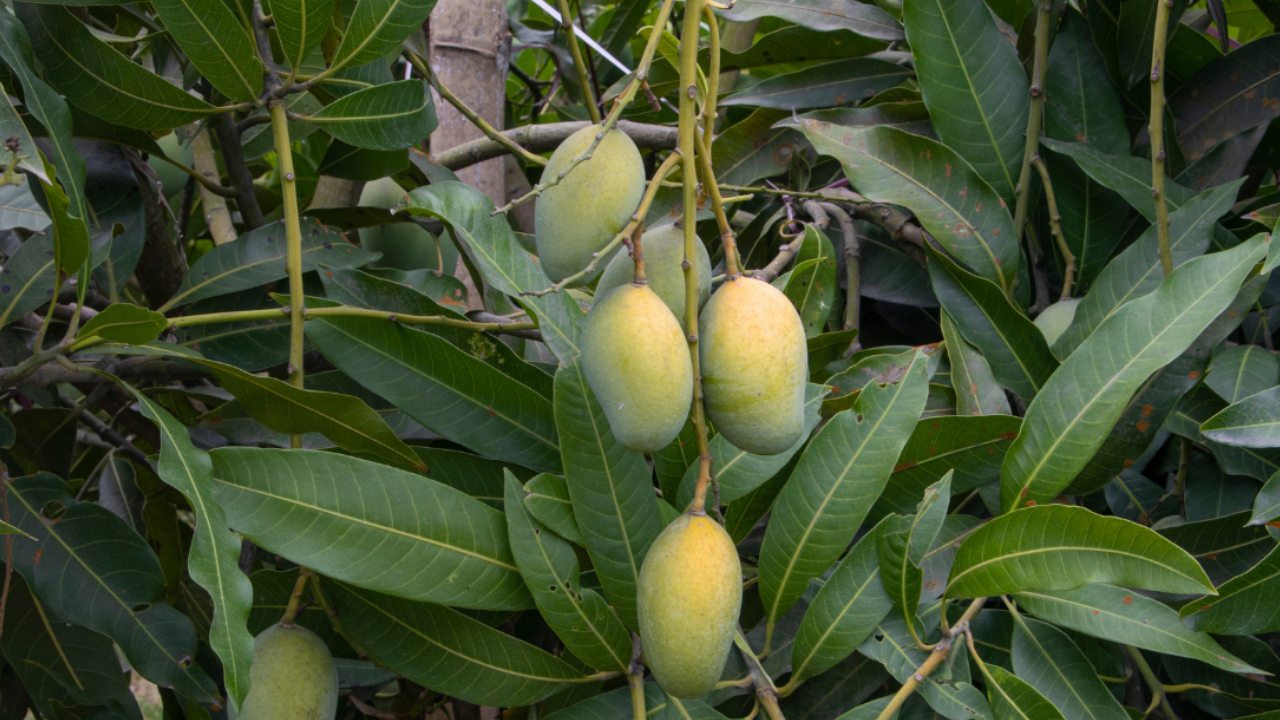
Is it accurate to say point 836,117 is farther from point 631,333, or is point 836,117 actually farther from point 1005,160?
point 631,333

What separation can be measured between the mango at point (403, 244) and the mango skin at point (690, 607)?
30.8 inches

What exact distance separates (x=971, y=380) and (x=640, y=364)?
516 mm

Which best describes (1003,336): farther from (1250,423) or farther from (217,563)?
(217,563)

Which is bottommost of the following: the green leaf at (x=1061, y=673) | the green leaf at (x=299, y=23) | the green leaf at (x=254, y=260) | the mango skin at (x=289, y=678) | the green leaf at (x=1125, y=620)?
the green leaf at (x=1061, y=673)

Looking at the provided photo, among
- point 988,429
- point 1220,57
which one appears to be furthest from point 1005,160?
point 988,429

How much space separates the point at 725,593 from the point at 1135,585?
1.08 ft

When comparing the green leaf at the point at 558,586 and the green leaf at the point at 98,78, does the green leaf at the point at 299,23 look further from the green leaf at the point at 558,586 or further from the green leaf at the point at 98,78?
the green leaf at the point at 558,586

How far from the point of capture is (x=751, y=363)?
0.50m

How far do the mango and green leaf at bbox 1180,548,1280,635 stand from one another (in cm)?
96

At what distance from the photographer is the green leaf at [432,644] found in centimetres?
69

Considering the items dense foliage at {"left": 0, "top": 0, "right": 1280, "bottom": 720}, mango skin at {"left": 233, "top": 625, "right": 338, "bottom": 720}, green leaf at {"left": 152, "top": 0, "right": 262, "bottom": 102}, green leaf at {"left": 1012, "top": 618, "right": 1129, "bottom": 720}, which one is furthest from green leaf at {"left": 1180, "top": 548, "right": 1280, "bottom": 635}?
green leaf at {"left": 152, "top": 0, "right": 262, "bottom": 102}

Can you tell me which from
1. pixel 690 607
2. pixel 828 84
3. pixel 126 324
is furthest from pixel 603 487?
pixel 828 84

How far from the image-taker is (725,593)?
52 centimetres

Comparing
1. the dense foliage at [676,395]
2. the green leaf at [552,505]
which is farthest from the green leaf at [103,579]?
the green leaf at [552,505]
